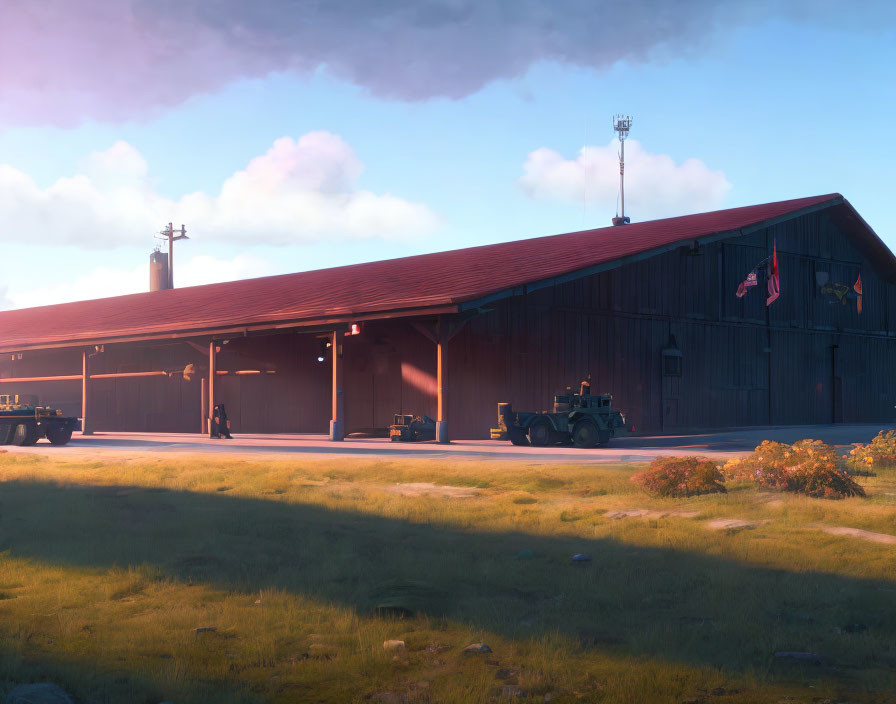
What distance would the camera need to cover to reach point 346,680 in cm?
598

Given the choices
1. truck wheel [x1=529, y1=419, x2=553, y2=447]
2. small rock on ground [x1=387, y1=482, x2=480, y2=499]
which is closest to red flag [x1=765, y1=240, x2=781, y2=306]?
truck wheel [x1=529, y1=419, x2=553, y2=447]

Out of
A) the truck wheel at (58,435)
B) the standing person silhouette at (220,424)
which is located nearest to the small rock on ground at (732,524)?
the standing person silhouette at (220,424)

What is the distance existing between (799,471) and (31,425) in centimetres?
2131

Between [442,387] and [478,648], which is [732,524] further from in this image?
[442,387]

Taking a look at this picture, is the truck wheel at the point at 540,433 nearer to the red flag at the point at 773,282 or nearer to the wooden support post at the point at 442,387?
the wooden support post at the point at 442,387

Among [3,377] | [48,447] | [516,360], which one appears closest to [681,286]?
[516,360]

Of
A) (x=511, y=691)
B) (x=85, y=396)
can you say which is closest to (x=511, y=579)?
(x=511, y=691)

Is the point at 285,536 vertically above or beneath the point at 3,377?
beneath

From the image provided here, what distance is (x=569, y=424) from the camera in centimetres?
2272

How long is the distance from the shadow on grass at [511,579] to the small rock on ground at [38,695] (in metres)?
2.61

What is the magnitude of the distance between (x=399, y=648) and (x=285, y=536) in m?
4.34

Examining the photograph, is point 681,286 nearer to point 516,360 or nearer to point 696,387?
point 696,387

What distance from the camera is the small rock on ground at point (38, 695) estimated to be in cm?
531

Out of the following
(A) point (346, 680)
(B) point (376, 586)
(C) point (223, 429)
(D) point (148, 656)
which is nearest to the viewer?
(A) point (346, 680)
